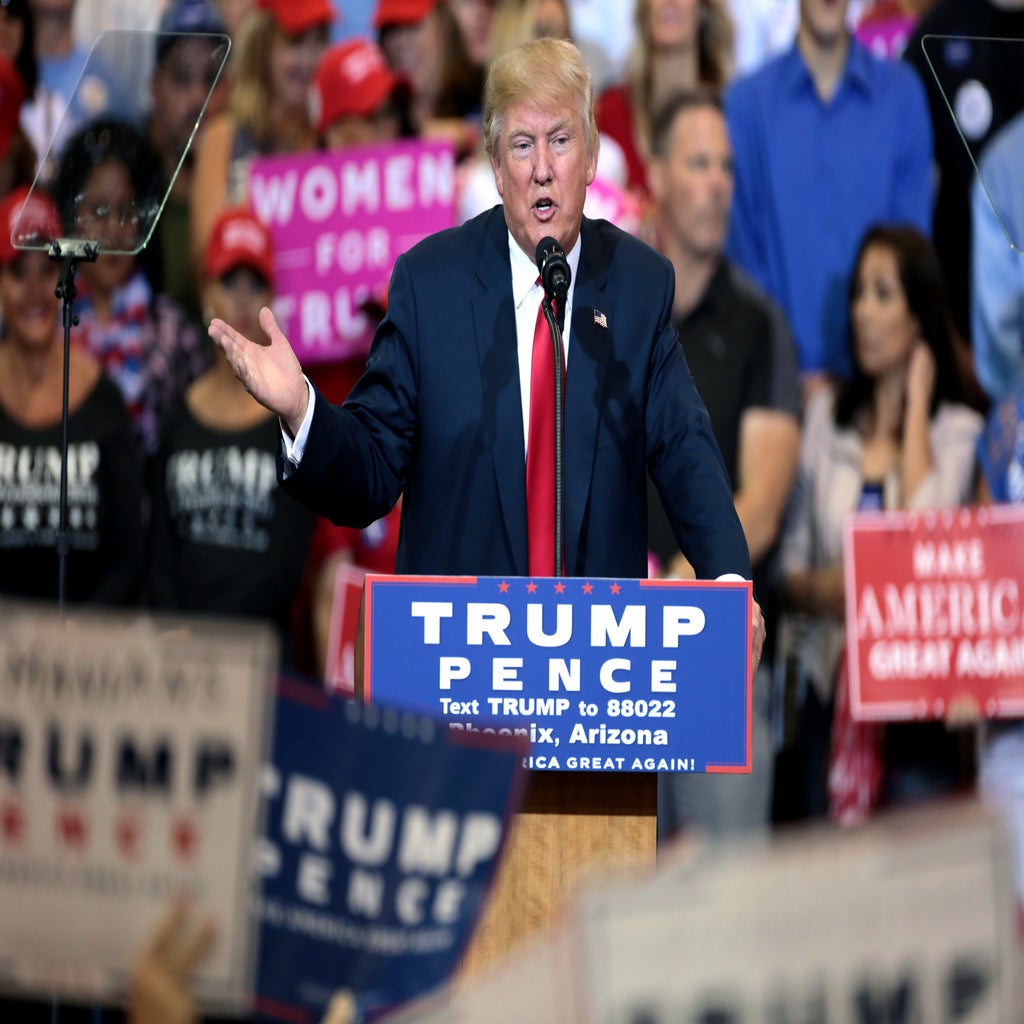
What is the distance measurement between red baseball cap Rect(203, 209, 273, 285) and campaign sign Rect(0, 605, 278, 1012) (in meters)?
4.46

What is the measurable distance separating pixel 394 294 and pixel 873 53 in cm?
342

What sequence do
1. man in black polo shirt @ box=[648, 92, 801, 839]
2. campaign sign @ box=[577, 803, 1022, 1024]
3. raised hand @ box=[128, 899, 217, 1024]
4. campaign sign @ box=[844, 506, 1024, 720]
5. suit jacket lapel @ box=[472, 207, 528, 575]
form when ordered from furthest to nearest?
man in black polo shirt @ box=[648, 92, 801, 839]
campaign sign @ box=[844, 506, 1024, 720]
suit jacket lapel @ box=[472, 207, 528, 575]
raised hand @ box=[128, 899, 217, 1024]
campaign sign @ box=[577, 803, 1022, 1024]

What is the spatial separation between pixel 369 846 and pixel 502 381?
5.30ft

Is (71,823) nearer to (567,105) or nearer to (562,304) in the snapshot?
(562,304)

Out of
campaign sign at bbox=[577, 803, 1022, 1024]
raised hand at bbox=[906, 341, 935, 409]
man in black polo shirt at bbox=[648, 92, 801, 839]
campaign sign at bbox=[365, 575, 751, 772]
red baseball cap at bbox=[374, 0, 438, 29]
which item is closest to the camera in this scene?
campaign sign at bbox=[577, 803, 1022, 1024]

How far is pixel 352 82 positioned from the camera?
237 inches

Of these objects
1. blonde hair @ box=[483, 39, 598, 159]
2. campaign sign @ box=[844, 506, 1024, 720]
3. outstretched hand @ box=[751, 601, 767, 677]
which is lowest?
campaign sign @ box=[844, 506, 1024, 720]

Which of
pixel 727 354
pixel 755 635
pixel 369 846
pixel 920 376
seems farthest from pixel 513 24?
pixel 369 846

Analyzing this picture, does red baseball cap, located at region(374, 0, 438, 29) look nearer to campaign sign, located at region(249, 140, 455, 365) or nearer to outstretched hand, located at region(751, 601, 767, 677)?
campaign sign, located at region(249, 140, 455, 365)

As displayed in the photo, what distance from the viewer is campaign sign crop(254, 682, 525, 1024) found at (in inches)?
59.6

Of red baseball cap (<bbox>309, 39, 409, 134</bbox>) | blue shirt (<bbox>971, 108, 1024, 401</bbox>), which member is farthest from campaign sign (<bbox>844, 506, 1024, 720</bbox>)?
red baseball cap (<bbox>309, 39, 409, 134</bbox>)

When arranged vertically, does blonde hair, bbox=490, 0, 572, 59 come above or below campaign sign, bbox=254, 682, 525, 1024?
above

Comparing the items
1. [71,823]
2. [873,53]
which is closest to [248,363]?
[71,823]

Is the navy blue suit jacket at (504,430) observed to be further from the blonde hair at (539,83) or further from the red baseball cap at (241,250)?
the red baseball cap at (241,250)
